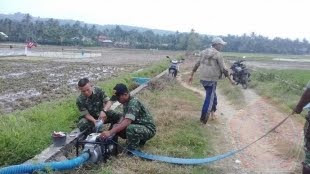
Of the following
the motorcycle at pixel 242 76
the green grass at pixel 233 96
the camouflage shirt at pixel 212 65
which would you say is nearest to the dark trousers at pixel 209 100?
the camouflage shirt at pixel 212 65

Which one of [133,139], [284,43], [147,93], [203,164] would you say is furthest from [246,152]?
[284,43]

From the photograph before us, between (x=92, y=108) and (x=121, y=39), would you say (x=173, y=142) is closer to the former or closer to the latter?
(x=92, y=108)

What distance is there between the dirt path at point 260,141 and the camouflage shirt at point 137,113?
127 centimetres

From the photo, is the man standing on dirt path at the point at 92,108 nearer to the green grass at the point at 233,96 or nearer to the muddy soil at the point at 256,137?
the muddy soil at the point at 256,137

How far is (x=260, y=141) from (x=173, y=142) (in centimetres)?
A: 194

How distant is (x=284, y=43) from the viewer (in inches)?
4503

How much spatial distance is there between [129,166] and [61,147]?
48.7 inches

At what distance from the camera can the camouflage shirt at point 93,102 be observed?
6.93 metres

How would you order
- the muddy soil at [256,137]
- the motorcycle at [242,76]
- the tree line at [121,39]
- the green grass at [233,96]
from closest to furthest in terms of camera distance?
the muddy soil at [256,137] < the green grass at [233,96] < the motorcycle at [242,76] < the tree line at [121,39]

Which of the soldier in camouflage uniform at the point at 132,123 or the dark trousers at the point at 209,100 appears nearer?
the soldier in camouflage uniform at the point at 132,123

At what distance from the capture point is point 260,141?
320 inches

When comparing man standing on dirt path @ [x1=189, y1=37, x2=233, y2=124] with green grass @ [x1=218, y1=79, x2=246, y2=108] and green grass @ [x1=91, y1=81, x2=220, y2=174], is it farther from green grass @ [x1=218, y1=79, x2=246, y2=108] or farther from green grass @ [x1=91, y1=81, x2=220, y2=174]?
green grass @ [x1=218, y1=79, x2=246, y2=108]

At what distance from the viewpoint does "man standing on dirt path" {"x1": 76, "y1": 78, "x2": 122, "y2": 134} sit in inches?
263

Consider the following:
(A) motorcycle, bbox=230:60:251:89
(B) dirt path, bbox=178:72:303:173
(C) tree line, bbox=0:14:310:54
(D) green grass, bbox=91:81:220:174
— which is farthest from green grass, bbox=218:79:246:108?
(C) tree line, bbox=0:14:310:54
